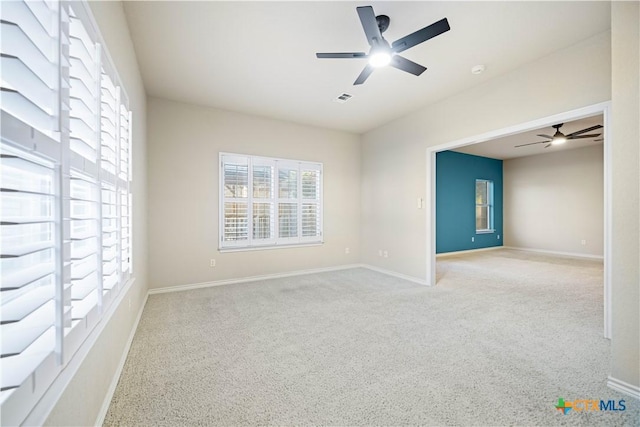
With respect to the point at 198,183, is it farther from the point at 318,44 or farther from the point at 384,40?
the point at 384,40

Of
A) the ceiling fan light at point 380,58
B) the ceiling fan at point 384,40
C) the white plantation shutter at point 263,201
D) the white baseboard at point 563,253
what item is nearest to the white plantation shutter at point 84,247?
the ceiling fan at point 384,40

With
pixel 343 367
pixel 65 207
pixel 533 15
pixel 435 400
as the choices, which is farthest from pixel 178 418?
pixel 533 15

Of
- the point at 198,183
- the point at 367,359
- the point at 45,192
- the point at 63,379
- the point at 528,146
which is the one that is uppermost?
the point at 528,146

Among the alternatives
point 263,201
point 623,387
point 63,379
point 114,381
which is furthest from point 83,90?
point 623,387

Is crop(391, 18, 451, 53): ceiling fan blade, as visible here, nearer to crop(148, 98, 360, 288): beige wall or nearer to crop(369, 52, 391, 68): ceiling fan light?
crop(369, 52, 391, 68): ceiling fan light

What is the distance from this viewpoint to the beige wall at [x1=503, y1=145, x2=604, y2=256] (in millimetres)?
6785

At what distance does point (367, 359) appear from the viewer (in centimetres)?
217

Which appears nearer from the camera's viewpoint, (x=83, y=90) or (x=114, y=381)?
(x=83, y=90)

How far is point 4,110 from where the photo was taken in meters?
0.72

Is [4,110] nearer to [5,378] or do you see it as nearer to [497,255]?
[5,378]

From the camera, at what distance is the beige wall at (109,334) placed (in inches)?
44.9

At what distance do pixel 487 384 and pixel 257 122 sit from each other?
14.9 feet

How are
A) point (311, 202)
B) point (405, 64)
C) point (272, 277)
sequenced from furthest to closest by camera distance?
point (311, 202) → point (272, 277) → point (405, 64)

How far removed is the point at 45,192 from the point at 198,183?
3.44 m
